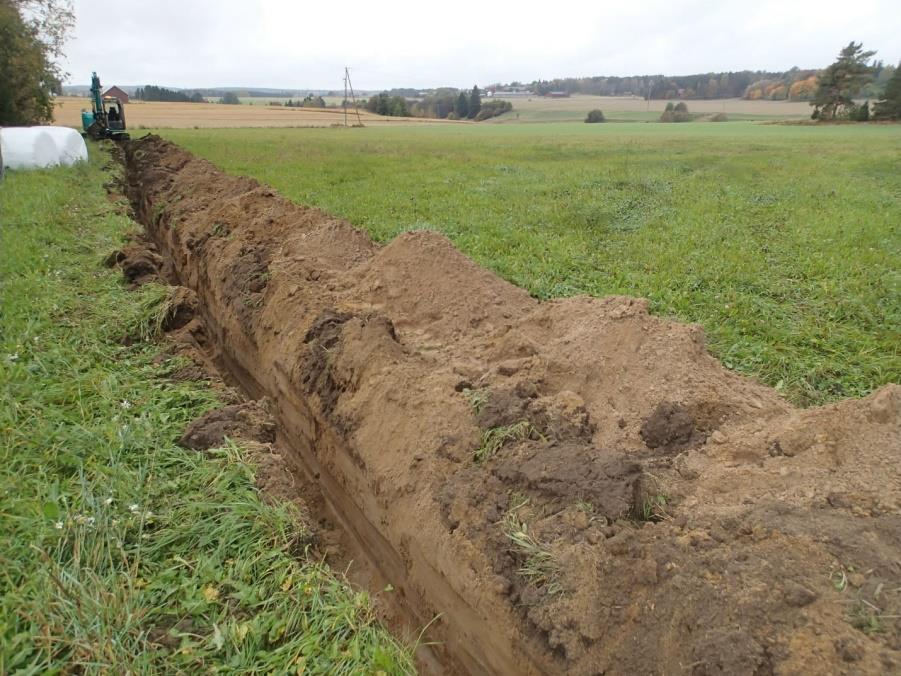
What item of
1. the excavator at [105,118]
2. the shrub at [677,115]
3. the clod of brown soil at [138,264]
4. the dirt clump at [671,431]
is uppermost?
the shrub at [677,115]

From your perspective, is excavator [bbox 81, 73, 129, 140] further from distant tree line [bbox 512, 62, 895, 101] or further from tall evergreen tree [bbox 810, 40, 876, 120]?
distant tree line [bbox 512, 62, 895, 101]

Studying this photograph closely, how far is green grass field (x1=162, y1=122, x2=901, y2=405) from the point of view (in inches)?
183

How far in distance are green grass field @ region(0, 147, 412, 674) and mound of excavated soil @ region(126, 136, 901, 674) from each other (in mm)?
591

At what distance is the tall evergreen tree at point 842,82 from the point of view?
153ft

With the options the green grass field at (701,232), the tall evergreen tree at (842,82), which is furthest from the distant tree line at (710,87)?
the green grass field at (701,232)

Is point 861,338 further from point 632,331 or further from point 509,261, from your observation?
point 509,261

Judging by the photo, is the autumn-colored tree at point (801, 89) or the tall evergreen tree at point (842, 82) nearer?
the tall evergreen tree at point (842, 82)

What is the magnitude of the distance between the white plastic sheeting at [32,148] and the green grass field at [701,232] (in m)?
4.13

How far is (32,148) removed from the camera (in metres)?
14.3

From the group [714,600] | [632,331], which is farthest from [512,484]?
[632,331]

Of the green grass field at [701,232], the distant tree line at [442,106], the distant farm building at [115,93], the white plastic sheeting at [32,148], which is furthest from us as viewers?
the distant tree line at [442,106]

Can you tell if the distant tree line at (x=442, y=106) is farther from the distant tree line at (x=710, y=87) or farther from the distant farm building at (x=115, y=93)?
the distant farm building at (x=115, y=93)

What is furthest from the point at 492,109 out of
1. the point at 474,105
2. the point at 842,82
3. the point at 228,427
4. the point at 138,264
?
the point at 228,427

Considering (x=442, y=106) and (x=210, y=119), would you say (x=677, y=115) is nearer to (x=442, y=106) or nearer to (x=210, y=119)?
(x=442, y=106)
